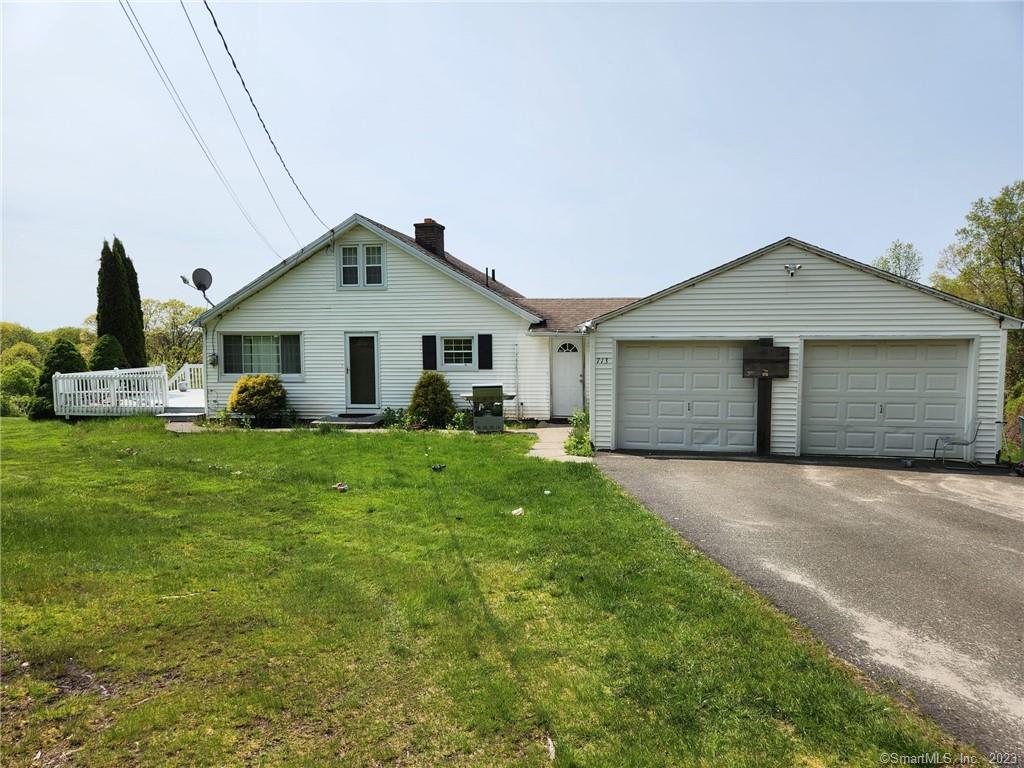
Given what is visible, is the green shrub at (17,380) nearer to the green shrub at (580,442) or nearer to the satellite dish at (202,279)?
the satellite dish at (202,279)

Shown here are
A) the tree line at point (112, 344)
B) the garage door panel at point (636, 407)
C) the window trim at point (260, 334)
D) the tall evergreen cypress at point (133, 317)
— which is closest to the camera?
the garage door panel at point (636, 407)

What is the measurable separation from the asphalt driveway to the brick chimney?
11.6 metres

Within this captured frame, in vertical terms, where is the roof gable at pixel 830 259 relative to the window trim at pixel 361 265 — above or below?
below

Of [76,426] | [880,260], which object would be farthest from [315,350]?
[880,260]

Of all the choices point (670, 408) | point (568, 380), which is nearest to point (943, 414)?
point (670, 408)

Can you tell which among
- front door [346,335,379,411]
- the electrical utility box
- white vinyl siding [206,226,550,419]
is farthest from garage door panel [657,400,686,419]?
front door [346,335,379,411]

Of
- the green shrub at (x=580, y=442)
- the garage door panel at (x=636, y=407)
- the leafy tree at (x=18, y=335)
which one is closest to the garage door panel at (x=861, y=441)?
the garage door panel at (x=636, y=407)

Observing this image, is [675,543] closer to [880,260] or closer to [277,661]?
[277,661]

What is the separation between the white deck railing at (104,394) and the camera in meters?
16.7

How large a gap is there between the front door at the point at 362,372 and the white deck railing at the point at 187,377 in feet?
31.3

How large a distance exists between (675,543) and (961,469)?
7.76 metres

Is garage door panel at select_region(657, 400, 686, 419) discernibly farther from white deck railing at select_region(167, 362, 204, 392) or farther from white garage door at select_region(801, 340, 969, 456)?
white deck railing at select_region(167, 362, 204, 392)

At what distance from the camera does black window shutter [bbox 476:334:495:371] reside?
16.1 meters

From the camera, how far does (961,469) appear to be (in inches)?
388
